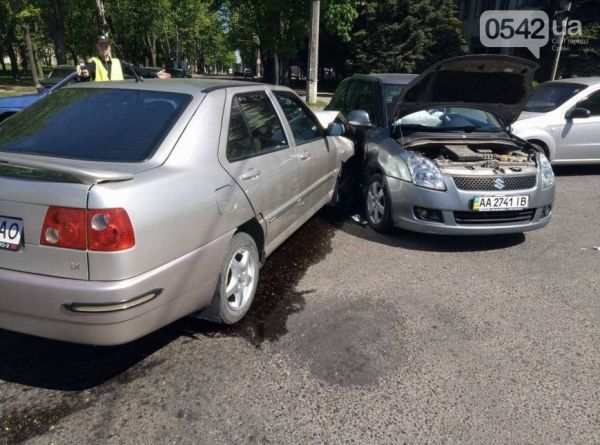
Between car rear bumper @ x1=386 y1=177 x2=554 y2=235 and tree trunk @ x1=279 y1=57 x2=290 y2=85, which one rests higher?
tree trunk @ x1=279 y1=57 x2=290 y2=85

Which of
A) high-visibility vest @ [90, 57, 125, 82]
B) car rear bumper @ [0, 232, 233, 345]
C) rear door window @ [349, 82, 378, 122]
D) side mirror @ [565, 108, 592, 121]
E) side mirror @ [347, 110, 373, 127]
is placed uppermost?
high-visibility vest @ [90, 57, 125, 82]

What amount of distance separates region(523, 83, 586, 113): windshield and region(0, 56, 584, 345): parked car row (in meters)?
3.02

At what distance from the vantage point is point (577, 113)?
7.38 m

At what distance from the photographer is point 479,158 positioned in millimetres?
4668

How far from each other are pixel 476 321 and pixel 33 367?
285cm

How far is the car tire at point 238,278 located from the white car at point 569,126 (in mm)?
5824

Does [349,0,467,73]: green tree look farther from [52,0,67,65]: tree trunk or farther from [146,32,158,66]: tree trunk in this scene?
[146,32,158,66]: tree trunk

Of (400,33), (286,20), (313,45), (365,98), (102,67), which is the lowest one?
(365,98)

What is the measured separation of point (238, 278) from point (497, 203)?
2.61 m

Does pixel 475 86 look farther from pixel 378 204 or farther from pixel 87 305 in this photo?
pixel 87 305

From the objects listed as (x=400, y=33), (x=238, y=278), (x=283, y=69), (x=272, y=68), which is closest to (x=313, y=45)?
(x=283, y=69)

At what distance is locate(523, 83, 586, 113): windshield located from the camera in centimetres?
766

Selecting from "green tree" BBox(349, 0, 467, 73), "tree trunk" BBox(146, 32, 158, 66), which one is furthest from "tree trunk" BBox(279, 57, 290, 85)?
"tree trunk" BBox(146, 32, 158, 66)

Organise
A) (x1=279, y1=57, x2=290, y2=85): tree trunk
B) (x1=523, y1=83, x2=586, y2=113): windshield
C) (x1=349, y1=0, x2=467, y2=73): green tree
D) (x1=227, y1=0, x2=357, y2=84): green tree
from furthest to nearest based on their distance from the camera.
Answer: (x1=349, y1=0, x2=467, y2=73): green tree < (x1=279, y1=57, x2=290, y2=85): tree trunk < (x1=227, y1=0, x2=357, y2=84): green tree < (x1=523, y1=83, x2=586, y2=113): windshield
